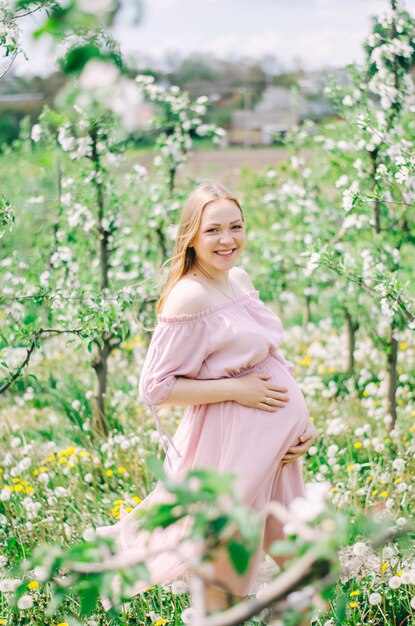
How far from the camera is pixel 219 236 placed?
2492mm

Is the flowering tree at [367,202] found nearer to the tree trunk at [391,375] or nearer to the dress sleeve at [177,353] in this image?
the tree trunk at [391,375]

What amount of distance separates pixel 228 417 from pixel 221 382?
0.42 ft

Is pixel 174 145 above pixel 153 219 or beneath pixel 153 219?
above

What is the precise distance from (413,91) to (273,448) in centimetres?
230

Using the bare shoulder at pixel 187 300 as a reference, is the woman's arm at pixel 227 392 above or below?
below

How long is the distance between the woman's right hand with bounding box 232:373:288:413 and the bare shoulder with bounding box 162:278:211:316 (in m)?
0.26

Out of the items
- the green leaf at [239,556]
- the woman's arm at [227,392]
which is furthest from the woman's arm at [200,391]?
the green leaf at [239,556]

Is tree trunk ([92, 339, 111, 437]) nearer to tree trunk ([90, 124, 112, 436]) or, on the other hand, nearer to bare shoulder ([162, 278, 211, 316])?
tree trunk ([90, 124, 112, 436])

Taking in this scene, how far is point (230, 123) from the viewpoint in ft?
77.6

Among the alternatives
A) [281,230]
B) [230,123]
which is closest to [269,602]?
[281,230]

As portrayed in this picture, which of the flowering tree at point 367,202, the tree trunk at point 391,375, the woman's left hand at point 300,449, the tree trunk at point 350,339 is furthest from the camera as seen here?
the tree trunk at point 350,339

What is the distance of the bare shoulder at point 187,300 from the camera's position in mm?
2414

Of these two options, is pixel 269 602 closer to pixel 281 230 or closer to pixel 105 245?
pixel 105 245

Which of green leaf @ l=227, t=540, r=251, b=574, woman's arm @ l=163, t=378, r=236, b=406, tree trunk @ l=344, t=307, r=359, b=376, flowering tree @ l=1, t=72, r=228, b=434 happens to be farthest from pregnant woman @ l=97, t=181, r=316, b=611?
tree trunk @ l=344, t=307, r=359, b=376
